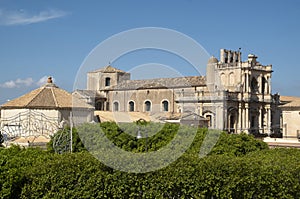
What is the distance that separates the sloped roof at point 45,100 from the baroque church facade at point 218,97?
13975mm

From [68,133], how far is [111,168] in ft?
36.0

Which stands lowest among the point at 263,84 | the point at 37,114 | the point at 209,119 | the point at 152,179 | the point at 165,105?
the point at 152,179

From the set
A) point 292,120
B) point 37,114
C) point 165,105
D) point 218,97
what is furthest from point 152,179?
point 165,105

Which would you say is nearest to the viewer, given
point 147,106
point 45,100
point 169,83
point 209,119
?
point 45,100

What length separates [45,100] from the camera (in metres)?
30.0

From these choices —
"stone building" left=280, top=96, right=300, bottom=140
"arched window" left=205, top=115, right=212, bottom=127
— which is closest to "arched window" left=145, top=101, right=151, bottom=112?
"arched window" left=205, top=115, right=212, bottom=127

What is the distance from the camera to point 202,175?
1165 centimetres

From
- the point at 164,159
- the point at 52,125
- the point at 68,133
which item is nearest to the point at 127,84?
the point at 52,125

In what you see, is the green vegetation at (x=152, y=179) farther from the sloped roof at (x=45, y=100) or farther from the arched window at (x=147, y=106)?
the arched window at (x=147, y=106)

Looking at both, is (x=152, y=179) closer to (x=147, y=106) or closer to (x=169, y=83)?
(x=169, y=83)

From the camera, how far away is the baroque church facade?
43906 mm

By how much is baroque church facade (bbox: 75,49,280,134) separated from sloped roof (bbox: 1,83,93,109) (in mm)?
13975

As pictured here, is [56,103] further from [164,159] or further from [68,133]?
[164,159]

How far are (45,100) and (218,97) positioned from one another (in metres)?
19.7
